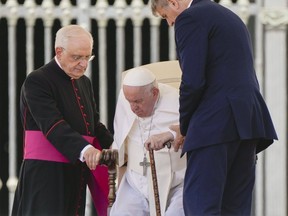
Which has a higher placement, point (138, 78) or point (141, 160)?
point (138, 78)

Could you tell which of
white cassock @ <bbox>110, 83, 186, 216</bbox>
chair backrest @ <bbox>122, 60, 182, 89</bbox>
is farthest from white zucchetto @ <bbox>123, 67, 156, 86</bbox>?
chair backrest @ <bbox>122, 60, 182, 89</bbox>

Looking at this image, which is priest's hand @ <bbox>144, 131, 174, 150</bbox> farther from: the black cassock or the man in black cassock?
the black cassock

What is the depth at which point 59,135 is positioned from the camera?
6.36 metres

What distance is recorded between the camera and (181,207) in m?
6.35

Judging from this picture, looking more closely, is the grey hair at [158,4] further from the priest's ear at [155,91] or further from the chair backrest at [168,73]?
the chair backrest at [168,73]

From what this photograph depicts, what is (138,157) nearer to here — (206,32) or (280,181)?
(206,32)

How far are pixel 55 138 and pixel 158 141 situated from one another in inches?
23.6

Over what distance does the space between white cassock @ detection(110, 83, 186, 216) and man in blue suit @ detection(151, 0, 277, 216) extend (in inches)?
27.6

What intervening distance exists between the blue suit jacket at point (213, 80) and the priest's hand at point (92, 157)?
701mm

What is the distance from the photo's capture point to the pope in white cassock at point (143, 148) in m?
6.36

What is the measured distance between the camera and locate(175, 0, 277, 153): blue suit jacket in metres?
5.61

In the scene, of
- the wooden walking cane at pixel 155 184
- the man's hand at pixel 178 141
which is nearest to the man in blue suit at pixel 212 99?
the man's hand at pixel 178 141

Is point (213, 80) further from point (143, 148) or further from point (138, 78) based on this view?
point (143, 148)

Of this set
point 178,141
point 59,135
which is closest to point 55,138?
point 59,135
